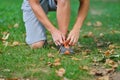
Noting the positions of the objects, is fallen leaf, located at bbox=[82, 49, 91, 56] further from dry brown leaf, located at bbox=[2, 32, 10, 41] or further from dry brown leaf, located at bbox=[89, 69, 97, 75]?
dry brown leaf, located at bbox=[2, 32, 10, 41]

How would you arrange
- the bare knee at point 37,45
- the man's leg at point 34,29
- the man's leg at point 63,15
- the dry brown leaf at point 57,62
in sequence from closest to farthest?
the dry brown leaf at point 57,62
the man's leg at point 63,15
the bare knee at point 37,45
the man's leg at point 34,29

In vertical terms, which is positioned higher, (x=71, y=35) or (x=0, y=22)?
Answer: (x=71, y=35)

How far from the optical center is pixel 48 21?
18.8 feet

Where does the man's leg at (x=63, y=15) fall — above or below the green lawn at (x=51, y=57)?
above

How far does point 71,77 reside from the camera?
4.59 metres

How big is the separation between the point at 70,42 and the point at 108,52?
1.56 feet

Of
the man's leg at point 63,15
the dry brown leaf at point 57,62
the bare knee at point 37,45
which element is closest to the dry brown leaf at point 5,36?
the bare knee at point 37,45

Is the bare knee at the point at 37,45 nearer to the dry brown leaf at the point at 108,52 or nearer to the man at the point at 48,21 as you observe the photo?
the man at the point at 48,21

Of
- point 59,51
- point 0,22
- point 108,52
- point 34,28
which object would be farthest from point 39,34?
point 0,22

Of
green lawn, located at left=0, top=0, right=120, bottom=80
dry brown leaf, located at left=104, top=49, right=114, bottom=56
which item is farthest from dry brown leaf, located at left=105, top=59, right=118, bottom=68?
dry brown leaf, located at left=104, top=49, right=114, bottom=56

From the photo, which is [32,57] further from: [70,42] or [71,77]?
[71,77]

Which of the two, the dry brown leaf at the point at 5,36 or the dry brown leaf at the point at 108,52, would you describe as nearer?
the dry brown leaf at the point at 108,52

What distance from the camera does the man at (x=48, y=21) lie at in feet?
18.5

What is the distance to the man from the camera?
5637mm
